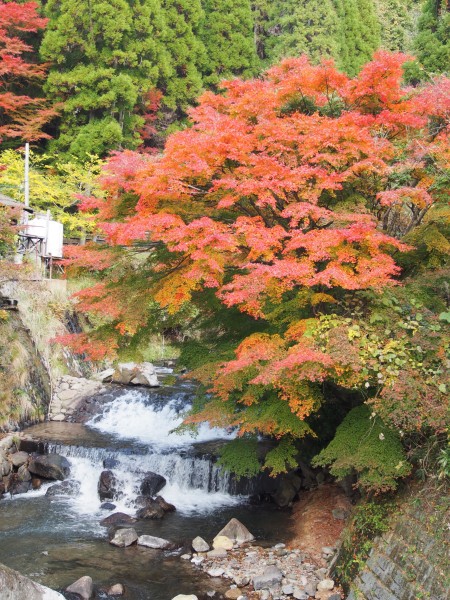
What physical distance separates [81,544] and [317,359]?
5.10 meters

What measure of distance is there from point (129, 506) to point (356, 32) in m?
28.4

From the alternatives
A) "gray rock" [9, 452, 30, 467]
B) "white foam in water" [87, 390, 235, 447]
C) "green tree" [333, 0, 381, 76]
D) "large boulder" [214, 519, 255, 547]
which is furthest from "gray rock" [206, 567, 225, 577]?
"green tree" [333, 0, 381, 76]

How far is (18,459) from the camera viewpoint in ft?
35.9

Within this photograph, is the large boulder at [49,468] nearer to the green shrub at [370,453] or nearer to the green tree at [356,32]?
the green shrub at [370,453]

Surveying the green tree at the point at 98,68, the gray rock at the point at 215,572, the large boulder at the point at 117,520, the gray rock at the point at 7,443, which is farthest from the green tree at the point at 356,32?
the gray rock at the point at 215,572

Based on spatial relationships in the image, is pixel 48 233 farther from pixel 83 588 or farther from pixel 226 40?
pixel 226 40

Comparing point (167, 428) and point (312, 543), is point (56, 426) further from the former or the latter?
point (312, 543)

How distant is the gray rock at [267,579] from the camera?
698 centimetres

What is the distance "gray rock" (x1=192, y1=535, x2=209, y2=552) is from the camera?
320 inches

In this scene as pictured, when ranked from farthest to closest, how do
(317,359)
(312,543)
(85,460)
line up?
(85,460)
(312,543)
(317,359)

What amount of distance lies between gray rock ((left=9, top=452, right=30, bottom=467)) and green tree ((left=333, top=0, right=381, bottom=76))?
2437 cm

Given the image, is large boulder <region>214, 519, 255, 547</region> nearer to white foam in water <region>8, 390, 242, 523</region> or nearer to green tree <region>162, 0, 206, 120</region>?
white foam in water <region>8, 390, 242, 523</region>

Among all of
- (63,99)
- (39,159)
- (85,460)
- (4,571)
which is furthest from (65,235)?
(4,571)

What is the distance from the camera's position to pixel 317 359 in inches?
230
